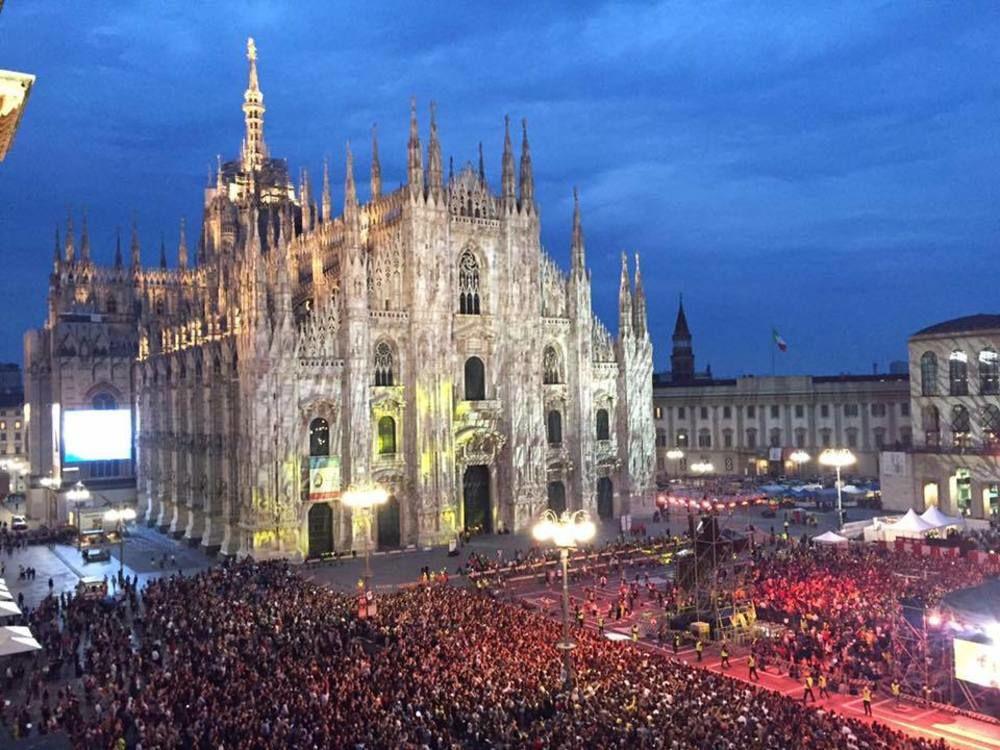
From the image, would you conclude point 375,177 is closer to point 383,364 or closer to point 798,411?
point 383,364

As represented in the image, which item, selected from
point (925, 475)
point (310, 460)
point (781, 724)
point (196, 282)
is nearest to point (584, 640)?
point (781, 724)

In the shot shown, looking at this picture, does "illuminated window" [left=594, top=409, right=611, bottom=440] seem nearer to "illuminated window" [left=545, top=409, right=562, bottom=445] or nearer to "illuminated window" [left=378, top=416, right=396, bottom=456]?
"illuminated window" [left=545, top=409, right=562, bottom=445]

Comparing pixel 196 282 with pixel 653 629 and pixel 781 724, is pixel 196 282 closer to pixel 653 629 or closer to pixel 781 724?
pixel 653 629

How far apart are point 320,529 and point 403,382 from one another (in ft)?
32.4

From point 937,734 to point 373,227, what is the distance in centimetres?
4463

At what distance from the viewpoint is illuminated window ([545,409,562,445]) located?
61.1m

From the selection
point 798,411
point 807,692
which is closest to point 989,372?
point 798,411

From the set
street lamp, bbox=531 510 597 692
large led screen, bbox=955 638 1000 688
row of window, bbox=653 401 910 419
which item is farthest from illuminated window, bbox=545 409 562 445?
large led screen, bbox=955 638 1000 688

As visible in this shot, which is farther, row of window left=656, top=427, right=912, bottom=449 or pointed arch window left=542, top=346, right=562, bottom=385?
row of window left=656, top=427, right=912, bottom=449

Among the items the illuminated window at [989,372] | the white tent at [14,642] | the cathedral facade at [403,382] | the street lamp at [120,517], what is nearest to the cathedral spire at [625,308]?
the cathedral facade at [403,382]

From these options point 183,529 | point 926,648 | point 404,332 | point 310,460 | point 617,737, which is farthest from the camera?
point 183,529

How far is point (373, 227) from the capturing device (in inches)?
2322

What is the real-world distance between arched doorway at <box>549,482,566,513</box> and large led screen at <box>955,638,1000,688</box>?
3701cm

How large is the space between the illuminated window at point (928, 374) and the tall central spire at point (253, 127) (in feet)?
193
